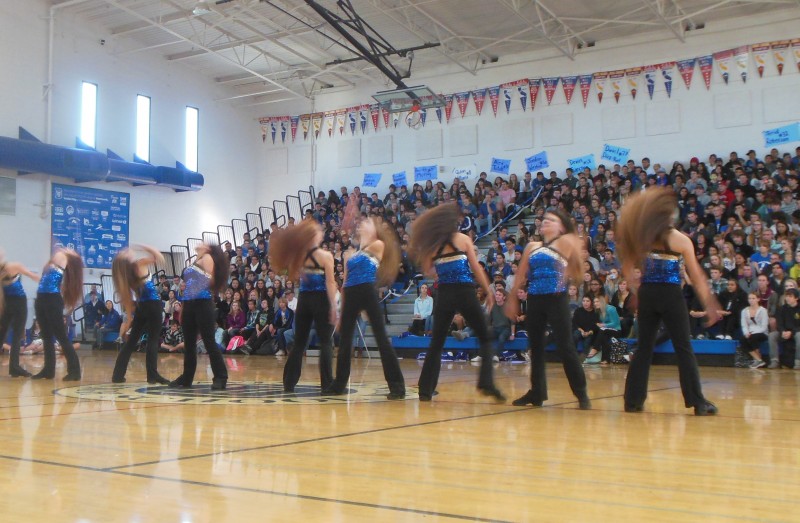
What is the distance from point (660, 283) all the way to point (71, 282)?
267 inches

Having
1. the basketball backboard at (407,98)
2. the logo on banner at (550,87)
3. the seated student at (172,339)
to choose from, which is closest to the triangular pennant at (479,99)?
the logo on banner at (550,87)

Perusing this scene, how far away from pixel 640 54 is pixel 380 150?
8430mm

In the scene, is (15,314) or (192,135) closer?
(15,314)

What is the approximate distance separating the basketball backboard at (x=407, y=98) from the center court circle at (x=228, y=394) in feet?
32.5

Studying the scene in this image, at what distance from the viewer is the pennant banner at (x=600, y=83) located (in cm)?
2178

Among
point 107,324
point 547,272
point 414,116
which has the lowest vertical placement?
point 107,324

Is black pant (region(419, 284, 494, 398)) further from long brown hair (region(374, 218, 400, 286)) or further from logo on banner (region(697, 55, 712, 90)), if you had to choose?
logo on banner (region(697, 55, 712, 90))

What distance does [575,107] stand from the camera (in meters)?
22.2

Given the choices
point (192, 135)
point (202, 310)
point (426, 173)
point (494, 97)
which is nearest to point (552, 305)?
point (202, 310)

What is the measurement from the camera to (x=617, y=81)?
70.9 ft

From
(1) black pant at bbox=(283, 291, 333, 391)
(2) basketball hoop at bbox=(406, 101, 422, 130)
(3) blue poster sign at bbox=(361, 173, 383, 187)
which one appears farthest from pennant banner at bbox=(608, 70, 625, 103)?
(1) black pant at bbox=(283, 291, 333, 391)

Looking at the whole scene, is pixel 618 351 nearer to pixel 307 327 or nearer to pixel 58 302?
pixel 307 327

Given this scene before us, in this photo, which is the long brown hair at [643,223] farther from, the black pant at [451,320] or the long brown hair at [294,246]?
the long brown hair at [294,246]

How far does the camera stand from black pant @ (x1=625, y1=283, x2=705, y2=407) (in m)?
5.82
